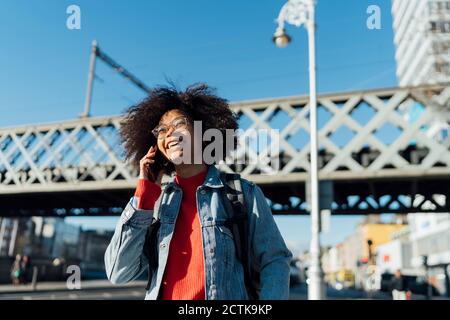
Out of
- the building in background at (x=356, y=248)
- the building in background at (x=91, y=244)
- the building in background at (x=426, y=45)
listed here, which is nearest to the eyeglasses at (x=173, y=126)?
the building in background at (x=426, y=45)

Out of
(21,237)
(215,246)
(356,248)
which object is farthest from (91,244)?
(215,246)

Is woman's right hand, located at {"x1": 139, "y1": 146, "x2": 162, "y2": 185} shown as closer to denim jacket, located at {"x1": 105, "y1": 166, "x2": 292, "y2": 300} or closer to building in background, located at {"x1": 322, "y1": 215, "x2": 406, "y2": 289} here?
denim jacket, located at {"x1": 105, "y1": 166, "x2": 292, "y2": 300}

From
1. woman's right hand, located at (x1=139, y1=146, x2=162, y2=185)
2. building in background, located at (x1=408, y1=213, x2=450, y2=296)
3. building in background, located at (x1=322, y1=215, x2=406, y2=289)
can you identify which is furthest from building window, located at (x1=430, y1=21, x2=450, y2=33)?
woman's right hand, located at (x1=139, y1=146, x2=162, y2=185)

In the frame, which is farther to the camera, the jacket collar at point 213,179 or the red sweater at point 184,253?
the jacket collar at point 213,179

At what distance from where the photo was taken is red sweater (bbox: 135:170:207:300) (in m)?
1.88

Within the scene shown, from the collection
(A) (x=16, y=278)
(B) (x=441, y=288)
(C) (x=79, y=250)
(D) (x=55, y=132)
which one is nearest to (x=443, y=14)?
(B) (x=441, y=288)

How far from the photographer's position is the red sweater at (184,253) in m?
1.88

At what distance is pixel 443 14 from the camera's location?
147 feet

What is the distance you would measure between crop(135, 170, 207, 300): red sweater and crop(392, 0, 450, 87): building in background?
34.9 m

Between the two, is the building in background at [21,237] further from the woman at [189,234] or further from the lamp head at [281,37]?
the woman at [189,234]

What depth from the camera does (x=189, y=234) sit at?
2002 millimetres

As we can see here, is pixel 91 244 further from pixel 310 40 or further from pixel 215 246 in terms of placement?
pixel 215 246

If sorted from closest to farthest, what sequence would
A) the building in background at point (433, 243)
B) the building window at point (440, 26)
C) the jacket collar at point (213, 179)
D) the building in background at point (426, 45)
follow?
1. the jacket collar at point (213, 179)
2. the building in background at point (433, 243)
3. the building in background at point (426, 45)
4. the building window at point (440, 26)
